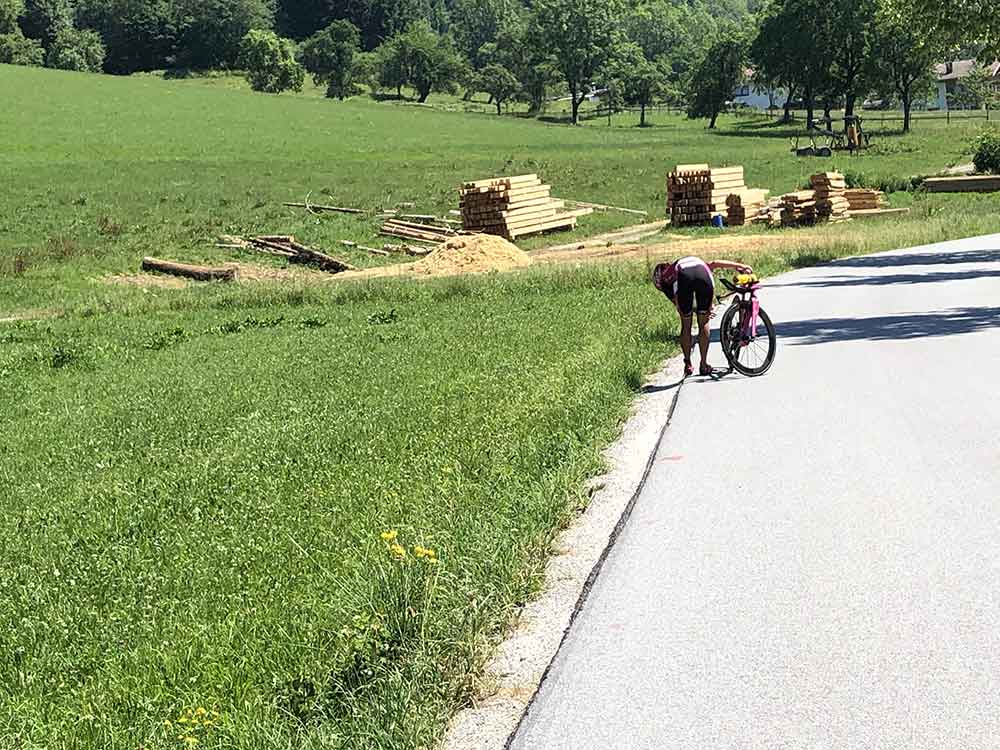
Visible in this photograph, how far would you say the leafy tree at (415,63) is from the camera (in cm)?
15212

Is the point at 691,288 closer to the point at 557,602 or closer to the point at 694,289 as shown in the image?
the point at 694,289

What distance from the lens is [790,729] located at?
4.84m

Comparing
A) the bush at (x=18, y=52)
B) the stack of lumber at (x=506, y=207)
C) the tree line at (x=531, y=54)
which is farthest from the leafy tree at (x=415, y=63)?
the stack of lumber at (x=506, y=207)

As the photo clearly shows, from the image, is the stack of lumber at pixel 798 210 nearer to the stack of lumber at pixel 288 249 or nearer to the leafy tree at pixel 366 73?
the stack of lumber at pixel 288 249

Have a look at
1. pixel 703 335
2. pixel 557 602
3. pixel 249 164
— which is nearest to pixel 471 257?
pixel 703 335

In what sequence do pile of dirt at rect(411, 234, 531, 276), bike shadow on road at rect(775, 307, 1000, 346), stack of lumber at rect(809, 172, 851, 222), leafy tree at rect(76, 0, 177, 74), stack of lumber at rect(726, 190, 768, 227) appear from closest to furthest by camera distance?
bike shadow on road at rect(775, 307, 1000, 346) < pile of dirt at rect(411, 234, 531, 276) < stack of lumber at rect(726, 190, 768, 227) < stack of lumber at rect(809, 172, 851, 222) < leafy tree at rect(76, 0, 177, 74)

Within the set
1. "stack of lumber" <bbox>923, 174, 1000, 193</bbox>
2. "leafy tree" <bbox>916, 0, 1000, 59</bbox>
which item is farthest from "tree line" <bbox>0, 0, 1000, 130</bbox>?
"leafy tree" <bbox>916, 0, 1000, 59</bbox>

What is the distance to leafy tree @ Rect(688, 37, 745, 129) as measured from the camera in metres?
121

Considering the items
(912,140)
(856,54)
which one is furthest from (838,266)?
(856,54)

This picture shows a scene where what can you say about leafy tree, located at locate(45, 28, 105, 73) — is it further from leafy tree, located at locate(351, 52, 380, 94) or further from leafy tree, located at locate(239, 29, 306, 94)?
leafy tree, located at locate(351, 52, 380, 94)

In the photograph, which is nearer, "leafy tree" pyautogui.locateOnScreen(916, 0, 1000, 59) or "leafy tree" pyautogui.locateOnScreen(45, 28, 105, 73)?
"leafy tree" pyautogui.locateOnScreen(916, 0, 1000, 59)

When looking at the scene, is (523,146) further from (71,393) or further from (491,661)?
(491,661)

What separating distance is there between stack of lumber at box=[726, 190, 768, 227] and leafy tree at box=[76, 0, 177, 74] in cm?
12978

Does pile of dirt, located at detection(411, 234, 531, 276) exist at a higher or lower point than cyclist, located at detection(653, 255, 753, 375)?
lower
